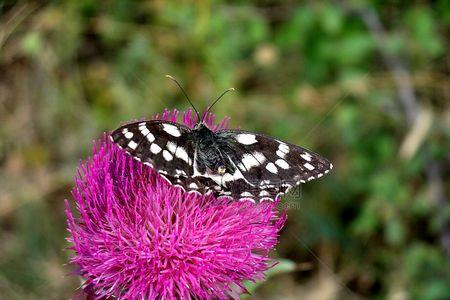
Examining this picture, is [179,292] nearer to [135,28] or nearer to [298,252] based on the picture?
[298,252]

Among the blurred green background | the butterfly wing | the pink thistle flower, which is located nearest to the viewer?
the pink thistle flower

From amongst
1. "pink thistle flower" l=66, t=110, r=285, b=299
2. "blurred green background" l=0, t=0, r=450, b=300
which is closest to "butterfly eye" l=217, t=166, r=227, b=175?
"pink thistle flower" l=66, t=110, r=285, b=299

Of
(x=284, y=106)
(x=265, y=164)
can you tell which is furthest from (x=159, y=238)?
(x=284, y=106)

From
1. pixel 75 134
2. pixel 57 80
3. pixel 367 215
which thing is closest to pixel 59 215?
pixel 75 134

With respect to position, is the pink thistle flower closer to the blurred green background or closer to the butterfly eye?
the butterfly eye

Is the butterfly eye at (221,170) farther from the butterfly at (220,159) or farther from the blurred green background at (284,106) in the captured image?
the blurred green background at (284,106)
